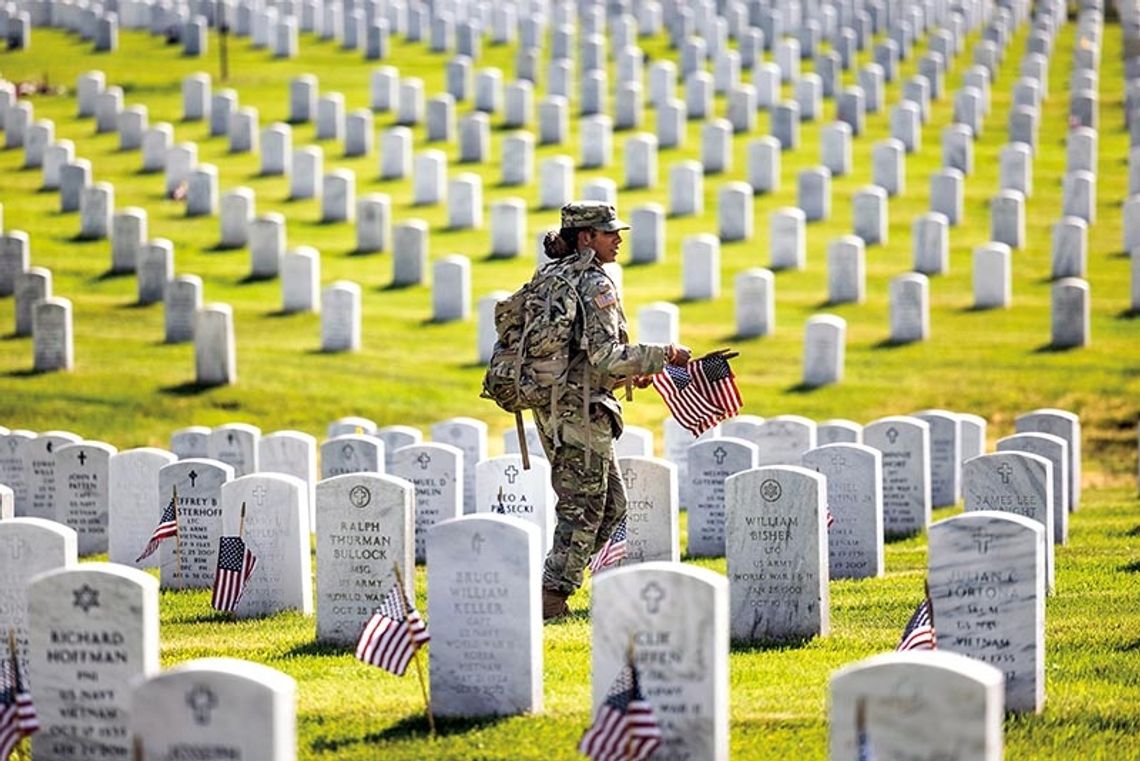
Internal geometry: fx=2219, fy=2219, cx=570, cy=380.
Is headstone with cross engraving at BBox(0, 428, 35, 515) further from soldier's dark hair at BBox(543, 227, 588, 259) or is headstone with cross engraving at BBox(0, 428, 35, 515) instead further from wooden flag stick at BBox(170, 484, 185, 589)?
soldier's dark hair at BBox(543, 227, 588, 259)

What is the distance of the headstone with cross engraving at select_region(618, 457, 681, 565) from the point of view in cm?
1509

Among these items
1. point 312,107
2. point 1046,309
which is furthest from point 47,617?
point 312,107

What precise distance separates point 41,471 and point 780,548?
847 cm

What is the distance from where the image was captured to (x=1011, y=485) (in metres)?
14.6

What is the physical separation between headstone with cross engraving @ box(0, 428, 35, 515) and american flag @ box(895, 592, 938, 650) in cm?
1041

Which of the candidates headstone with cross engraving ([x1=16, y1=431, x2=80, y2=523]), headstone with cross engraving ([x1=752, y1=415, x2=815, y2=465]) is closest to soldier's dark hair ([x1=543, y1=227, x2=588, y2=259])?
headstone with cross engraving ([x1=752, y1=415, x2=815, y2=465])

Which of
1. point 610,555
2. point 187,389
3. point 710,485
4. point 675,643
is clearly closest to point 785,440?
point 710,485

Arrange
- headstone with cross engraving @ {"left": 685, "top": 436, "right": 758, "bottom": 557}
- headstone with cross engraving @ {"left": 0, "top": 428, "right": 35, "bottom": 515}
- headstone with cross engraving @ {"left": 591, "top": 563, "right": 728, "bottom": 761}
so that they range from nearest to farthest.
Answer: headstone with cross engraving @ {"left": 591, "top": 563, "right": 728, "bottom": 761}, headstone with cross engraving @ {"left": 685, "top": 436, "right": 758, "bottom": 557}, headstone with cross engraving @ {"left": 0, "top": 428, "right": 35, "bottom": 515}

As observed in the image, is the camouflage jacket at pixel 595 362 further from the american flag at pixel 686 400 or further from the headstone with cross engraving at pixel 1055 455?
the headstone with cross engraving at pixel 1055 455

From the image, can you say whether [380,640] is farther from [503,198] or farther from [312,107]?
[312,107]

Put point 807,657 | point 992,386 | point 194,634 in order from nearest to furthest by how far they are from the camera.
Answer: point 807,657 < point 194,634 < point 992,386

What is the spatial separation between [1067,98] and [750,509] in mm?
31977

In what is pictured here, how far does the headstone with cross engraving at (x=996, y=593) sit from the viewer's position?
1070 centimetres

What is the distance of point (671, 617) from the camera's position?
9.55 metres
